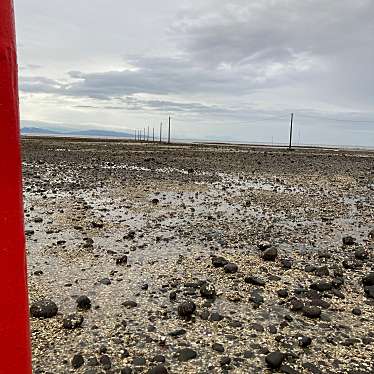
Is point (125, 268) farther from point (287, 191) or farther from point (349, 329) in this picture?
point (287, 191)

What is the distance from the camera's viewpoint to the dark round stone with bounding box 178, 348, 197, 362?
5398 millimetres

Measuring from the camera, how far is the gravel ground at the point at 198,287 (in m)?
5.46

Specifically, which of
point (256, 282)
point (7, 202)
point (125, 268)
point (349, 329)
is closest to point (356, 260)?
point (256, 282)

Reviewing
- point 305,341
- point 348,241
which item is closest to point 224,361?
point 305,341

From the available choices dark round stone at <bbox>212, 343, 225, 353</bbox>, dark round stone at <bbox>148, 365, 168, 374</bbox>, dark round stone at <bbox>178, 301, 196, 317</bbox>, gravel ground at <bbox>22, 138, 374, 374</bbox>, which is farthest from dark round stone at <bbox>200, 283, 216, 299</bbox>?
dark round stone at <bbox>148, 365, 168, 374</bbox>

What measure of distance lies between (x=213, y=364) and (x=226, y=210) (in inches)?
430

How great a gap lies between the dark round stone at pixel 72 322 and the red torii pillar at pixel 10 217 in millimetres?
5007

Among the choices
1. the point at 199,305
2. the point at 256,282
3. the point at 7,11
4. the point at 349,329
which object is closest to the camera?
the point at 7,11

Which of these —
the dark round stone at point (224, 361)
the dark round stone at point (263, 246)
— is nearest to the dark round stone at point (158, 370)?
the dark round stone at point (224, 361)

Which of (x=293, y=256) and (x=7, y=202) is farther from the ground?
(x=7, y=202)

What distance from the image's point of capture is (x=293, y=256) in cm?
1005

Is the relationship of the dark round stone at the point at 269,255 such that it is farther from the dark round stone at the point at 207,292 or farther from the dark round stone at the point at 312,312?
the dark round stone at the point at 312,312

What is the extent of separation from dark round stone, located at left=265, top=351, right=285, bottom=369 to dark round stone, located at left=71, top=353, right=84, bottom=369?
2422mm

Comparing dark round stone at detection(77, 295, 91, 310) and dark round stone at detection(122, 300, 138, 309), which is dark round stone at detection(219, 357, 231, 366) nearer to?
dark round stone at detection(122, 300, 138, 309)
